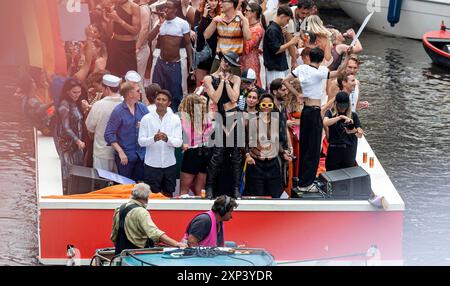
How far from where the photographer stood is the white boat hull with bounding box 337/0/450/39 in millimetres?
29703

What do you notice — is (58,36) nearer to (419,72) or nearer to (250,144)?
(250,144)

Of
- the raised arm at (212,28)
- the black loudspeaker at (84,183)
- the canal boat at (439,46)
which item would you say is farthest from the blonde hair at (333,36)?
the canal boat at (439,46)

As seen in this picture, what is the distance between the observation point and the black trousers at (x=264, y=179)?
570 inches

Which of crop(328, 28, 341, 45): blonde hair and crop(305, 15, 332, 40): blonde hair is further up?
crop(305, 15, 332, 40): blonde hair

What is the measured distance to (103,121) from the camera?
48.3 feet

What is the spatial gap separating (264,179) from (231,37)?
2322 millimetres

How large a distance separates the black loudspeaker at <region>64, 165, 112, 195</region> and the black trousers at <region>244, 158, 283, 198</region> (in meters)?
1.45

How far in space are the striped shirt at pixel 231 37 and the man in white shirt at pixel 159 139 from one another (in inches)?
78.8

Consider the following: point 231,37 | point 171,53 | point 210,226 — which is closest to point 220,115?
point 231,37

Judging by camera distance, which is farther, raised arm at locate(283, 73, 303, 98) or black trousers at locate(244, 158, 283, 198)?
raised arm at locate(283, 73, 303, 98)

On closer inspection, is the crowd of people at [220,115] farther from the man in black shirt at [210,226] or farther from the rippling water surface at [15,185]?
the man in black shirt at [210,226]

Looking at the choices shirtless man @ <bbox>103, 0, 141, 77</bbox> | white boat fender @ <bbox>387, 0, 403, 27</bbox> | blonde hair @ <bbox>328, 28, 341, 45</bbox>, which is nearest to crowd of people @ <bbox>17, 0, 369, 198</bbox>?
shirtless man @ <bbox>103, 0, 141, 77</bbox>

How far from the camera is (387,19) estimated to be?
30.6 metres

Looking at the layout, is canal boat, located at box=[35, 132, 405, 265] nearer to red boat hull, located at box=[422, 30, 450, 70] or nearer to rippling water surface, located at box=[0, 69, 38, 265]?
rippling water surface, located at box=[0, 69, 38, 265]
